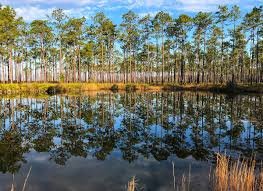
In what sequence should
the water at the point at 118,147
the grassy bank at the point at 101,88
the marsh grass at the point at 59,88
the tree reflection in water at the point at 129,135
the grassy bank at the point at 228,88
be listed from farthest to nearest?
the marsh grass at the point at 59,88
the grassy bank at the point at 101,88
the grassy bank at the point at 228,88
the tree reflection in water at the point at 129,135
the water at the point at 118,147

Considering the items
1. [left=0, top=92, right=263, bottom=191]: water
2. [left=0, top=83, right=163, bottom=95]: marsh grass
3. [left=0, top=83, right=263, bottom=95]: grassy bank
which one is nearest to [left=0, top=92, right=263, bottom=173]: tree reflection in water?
[left=0, top=92, right=263, bottom=191]: water

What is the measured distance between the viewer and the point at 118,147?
11922mm

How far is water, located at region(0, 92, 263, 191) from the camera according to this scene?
26.3ft

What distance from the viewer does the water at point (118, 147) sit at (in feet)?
26.3

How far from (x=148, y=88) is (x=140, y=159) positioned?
4657 cm

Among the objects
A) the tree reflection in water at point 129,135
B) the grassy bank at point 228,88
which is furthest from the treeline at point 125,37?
the tree reflection in water at point 129,135

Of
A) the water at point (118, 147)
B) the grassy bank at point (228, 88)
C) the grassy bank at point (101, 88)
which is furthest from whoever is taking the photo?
the grassy bank at point (101, 88)

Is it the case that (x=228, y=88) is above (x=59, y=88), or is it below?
above

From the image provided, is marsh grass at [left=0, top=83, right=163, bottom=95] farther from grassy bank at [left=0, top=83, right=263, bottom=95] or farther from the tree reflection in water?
the tree reflection in water

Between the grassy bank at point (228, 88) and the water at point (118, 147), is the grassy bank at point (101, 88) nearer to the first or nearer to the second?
the grassy bank at point (228, 88)

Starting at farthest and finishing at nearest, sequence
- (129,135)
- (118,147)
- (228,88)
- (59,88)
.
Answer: (59,88), (228,88), (129,135), (118,147)

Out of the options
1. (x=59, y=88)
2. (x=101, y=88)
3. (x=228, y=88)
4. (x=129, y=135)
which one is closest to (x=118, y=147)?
(x=129, y=135)

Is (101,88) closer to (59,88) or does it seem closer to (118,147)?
(59,88)

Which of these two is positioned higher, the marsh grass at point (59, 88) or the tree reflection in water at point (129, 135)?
the marsh grass at point (59, 88)
